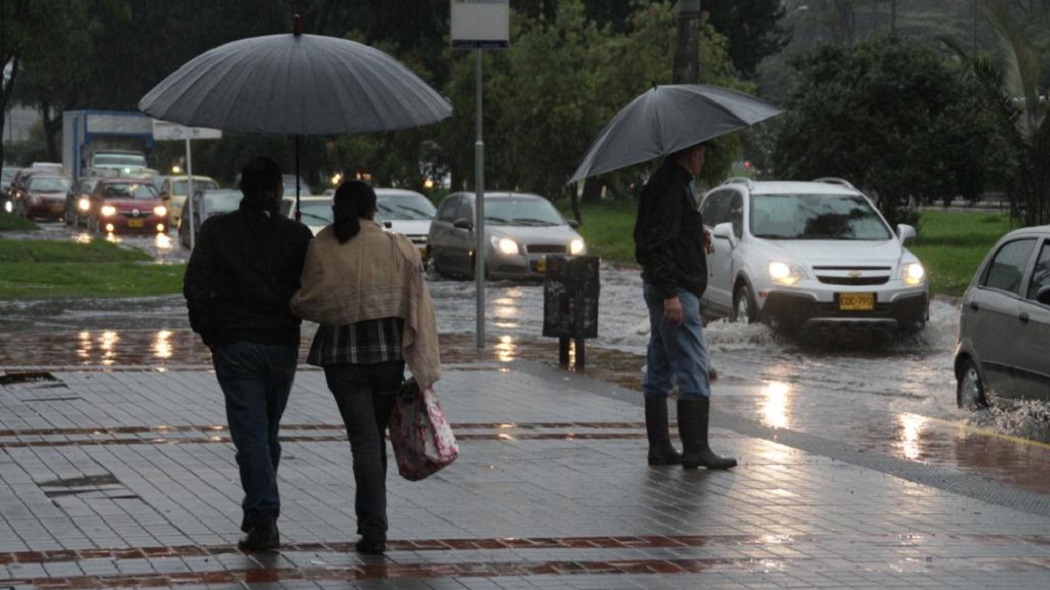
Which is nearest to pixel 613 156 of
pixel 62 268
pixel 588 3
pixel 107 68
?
pixel 62 268

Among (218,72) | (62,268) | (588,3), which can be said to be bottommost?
(62,268)

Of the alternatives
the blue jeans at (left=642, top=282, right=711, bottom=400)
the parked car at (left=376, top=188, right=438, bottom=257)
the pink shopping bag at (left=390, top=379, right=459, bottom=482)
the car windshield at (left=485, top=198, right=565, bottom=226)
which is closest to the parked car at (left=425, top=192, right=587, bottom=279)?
the car windshield at (left=485, top=198, right=565, bottom=226)

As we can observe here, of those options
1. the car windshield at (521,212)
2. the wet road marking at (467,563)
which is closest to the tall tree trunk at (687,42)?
the wet road marking at (467,563)

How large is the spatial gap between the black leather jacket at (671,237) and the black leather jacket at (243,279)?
9.50ft

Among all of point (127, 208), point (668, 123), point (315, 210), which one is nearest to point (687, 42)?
point (668, 123)

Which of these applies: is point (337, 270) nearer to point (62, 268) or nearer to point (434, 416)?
point (434, 416)

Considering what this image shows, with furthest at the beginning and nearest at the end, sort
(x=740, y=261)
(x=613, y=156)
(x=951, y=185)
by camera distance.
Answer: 1. (x=951, y=185)
2. (x=740, y=261)
3. (x=613, y=156)

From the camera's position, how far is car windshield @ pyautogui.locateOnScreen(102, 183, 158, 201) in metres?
53.7

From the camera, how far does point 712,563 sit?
324 inches

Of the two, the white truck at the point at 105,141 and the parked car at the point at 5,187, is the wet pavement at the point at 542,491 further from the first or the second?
the white truck at the point at 105,141

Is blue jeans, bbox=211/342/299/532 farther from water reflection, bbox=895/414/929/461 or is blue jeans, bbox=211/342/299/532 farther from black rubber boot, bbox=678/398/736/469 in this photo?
water reflection, bbox=895/414/929/461

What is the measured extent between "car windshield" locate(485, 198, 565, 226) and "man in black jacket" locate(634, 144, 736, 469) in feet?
70.0

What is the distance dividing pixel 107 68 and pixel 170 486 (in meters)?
74.8

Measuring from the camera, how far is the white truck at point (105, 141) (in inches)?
2849
